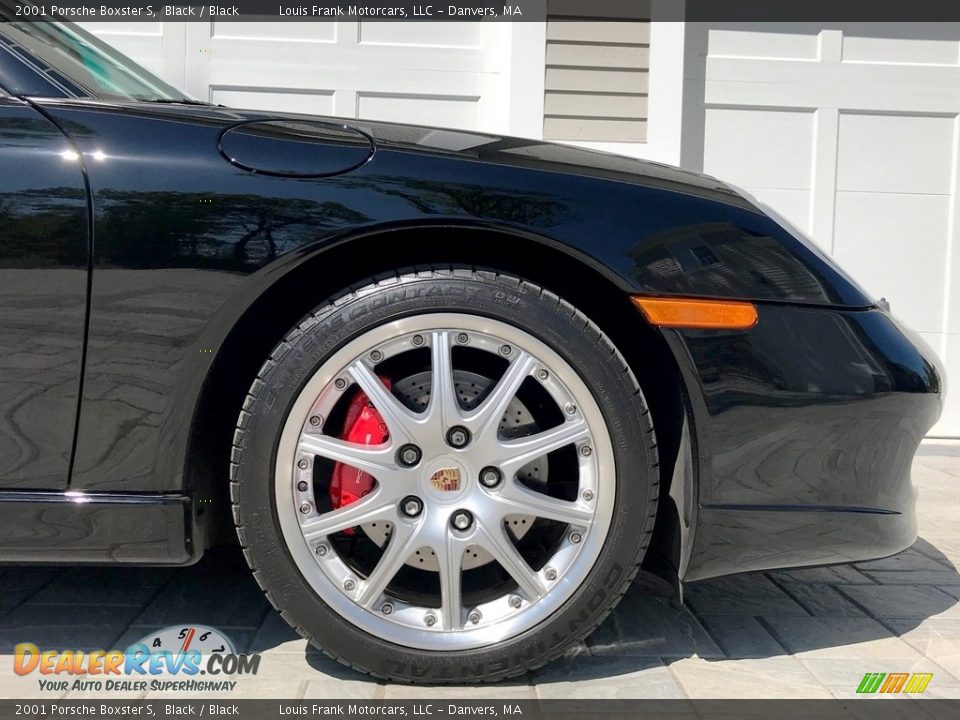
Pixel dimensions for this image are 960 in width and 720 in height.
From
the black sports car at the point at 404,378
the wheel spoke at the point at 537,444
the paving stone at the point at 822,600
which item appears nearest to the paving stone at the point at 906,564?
the paving stone at the point at 822,600

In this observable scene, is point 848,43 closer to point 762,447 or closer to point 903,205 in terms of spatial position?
point 903,205

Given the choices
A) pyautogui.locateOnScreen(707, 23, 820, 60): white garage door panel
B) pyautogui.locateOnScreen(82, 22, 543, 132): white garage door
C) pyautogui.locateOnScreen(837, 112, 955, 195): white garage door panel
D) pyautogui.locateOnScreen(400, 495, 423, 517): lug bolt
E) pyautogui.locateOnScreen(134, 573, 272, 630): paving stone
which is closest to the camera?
pyautogui.locateOnScreen(400, 495, 423, 517): lug bolt

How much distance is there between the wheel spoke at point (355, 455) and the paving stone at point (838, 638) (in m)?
1.04

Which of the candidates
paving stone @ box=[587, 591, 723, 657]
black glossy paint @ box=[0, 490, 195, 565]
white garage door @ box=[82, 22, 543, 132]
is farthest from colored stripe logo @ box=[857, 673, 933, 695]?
white garage door @ box=[82, 22, 543, 132]

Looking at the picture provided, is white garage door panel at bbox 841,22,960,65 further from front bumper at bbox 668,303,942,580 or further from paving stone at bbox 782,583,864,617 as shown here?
front bumper at bbox 668,303,942,580

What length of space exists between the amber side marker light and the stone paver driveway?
0.74 metres

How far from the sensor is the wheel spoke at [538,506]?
174 cm

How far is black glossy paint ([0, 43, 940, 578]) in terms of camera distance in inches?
65.6

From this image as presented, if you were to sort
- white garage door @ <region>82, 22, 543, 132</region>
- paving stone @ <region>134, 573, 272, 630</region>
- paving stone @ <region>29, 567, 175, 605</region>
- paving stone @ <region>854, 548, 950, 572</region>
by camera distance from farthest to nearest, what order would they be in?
white garage door @ <region>82, 22, 543, 132</region>
paving stone @ <region>854, 548, 950, 572</region>
paving stone @ <region>29, 567, 175, 605</region>
paving stone @ <region>134, 573, 272, 630</region>

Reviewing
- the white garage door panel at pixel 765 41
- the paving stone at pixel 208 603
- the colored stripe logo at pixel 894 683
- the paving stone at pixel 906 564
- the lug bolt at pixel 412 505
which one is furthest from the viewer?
the white garage door panel at pixel 765 41

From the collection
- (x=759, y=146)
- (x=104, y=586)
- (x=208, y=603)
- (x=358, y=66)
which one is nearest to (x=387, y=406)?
(x=208, y=603)

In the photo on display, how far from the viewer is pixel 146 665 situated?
1.86 m

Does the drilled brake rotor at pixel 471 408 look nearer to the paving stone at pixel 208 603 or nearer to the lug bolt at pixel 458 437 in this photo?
the lug bolt at pixel 458 437

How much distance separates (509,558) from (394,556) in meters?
0.22
